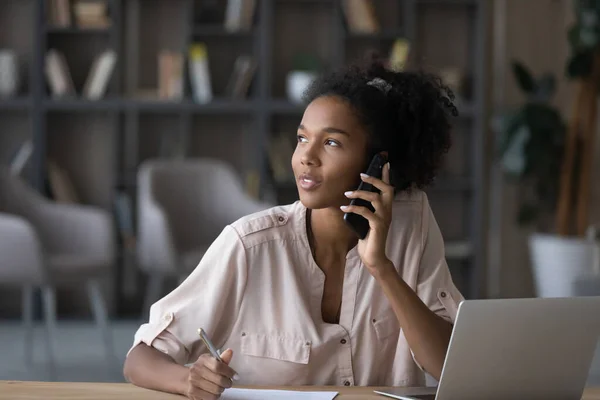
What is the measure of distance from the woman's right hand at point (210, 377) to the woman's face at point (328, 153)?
15.2 inches

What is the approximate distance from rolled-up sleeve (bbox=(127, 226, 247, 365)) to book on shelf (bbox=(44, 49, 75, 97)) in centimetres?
398

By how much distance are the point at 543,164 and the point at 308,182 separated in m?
4.04

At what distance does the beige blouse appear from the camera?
1.59 m

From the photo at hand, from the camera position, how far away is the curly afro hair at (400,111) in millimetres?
1702

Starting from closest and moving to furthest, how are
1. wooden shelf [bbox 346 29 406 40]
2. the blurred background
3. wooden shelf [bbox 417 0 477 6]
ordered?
the blurred background, wooden shelf [bbox 346 29 406 40], wooden shelf [bbox 417 0 477 6]

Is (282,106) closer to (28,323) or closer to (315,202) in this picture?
(28,323)

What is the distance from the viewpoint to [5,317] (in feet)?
18.2

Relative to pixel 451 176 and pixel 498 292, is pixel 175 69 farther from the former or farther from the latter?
pixel 498 292

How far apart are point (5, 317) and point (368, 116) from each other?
4338mm

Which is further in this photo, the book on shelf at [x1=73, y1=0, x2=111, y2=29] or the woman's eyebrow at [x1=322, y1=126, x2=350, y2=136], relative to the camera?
the book on shelf at [x1=73, y1=0, x2=111, y2=29]

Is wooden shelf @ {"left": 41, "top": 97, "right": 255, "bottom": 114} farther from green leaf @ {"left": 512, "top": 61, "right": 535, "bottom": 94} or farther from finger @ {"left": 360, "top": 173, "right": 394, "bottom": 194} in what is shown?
finger @ {"left": 360, "top": 173, "right": 394, "bottom": 194}

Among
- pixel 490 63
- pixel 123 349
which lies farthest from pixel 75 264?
pixel 490 63

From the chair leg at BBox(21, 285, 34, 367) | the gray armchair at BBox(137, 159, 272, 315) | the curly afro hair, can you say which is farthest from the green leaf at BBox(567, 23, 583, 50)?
the curly afro hair

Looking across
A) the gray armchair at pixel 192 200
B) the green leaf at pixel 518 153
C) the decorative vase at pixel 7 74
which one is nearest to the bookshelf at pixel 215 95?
the decorative vase at pixel 7 74
